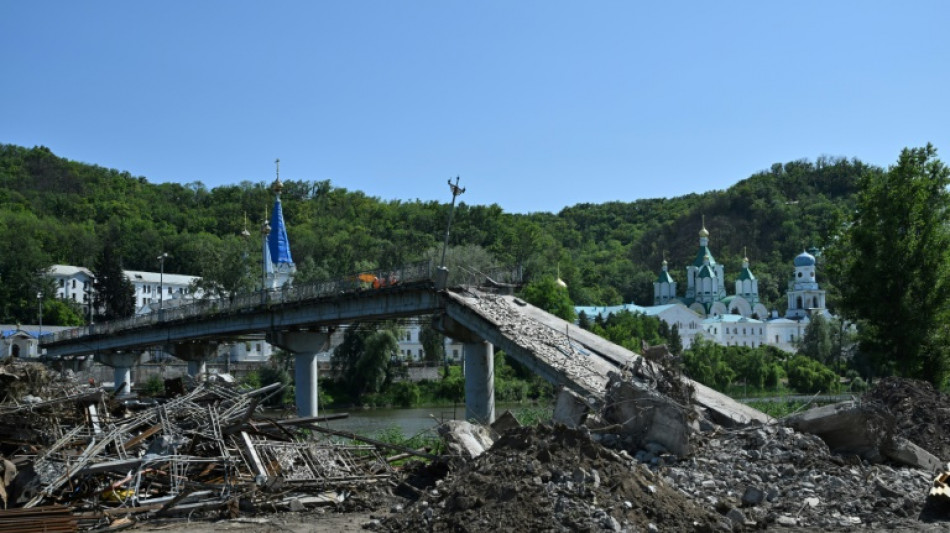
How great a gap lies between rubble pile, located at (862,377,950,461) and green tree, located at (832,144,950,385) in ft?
39.6

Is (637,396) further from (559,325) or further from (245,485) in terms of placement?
(559,325)

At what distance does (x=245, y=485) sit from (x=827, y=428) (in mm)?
9342

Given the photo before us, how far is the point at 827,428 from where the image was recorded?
15.7 meters

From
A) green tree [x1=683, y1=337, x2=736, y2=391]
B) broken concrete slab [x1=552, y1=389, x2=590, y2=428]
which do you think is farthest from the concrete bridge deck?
green tree [x1=683, y1=337, x2=736, y2=391]

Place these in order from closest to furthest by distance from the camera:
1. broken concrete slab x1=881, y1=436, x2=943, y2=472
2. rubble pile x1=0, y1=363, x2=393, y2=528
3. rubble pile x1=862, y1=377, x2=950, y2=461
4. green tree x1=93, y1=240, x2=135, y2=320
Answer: rubble pile x1=0, y1=363, x2=393, y2=528 → broken concrete slab x1=881, y1=436, x2=943, y2=472 → rubble pile x1=862, y1=377, x2=950, y2=461 → green tree x1=93, y1=240, x2=135, y2=320

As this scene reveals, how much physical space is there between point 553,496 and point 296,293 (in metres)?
30.5

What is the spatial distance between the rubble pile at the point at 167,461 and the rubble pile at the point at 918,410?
10.1 metres

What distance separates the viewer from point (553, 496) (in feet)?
38.3

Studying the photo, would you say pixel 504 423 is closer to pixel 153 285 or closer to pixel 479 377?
pixel 479 377

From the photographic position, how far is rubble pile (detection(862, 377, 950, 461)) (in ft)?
59.3

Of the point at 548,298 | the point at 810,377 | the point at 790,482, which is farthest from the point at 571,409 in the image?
the point at 810,377

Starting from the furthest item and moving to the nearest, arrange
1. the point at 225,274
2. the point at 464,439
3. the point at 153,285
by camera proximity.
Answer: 1. the point at 153,285
2. the point at 225,274
3. the point at 464,439

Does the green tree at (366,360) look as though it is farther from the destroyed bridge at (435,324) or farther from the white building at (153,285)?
the white building at (153,285)

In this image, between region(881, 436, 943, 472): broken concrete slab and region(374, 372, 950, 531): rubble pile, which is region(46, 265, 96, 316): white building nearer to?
region(374, 372, 950, 531): rubble pile
